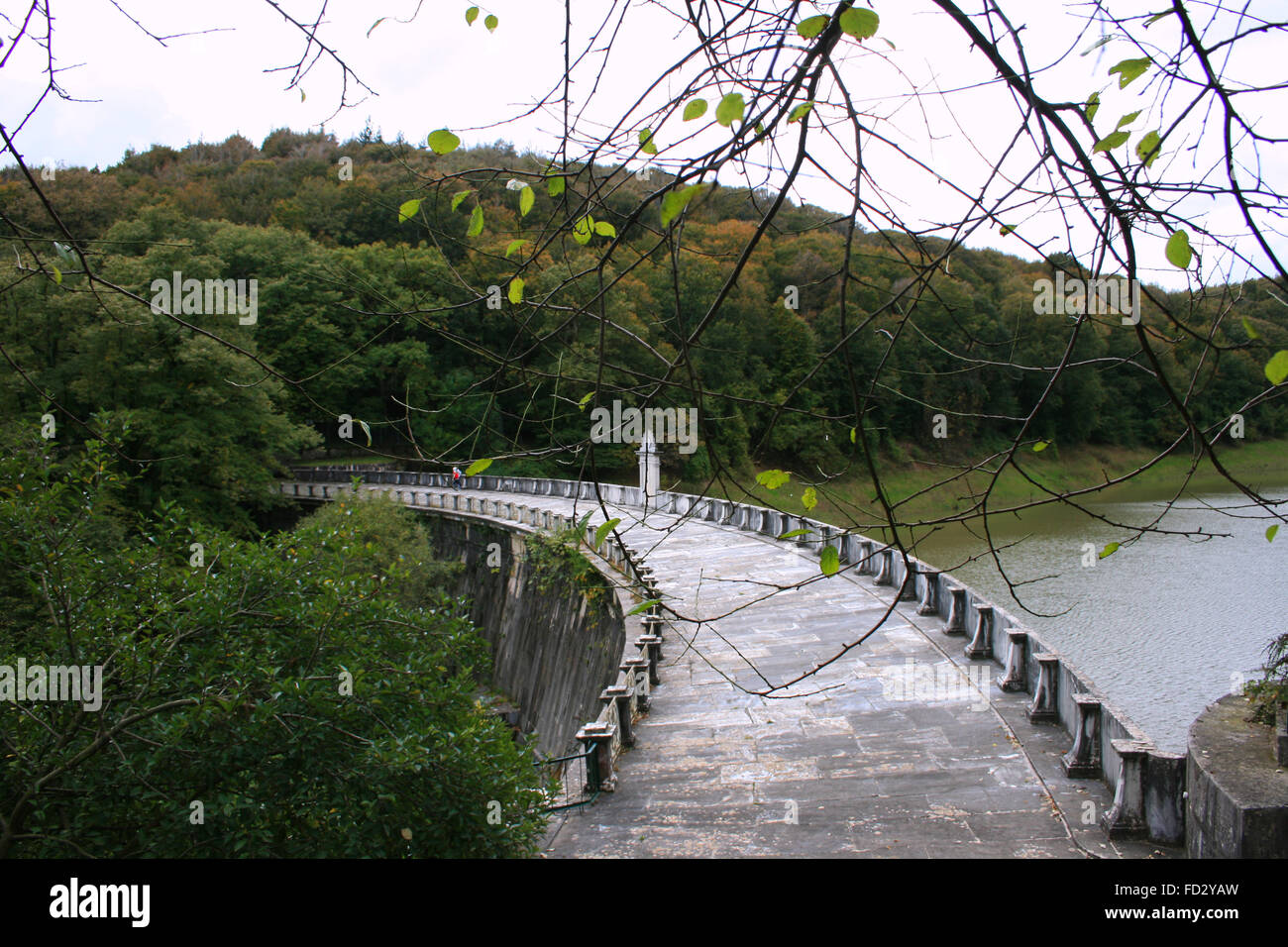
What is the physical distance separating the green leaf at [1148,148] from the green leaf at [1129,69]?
11.5 inches

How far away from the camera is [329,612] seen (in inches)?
275

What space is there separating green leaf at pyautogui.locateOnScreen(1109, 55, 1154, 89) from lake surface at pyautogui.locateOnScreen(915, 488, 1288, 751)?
9.82 m

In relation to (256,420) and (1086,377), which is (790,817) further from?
(1086,377)

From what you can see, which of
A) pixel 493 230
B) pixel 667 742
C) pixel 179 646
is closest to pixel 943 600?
pixel 667 742

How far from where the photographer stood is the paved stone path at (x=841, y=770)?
23.1ft

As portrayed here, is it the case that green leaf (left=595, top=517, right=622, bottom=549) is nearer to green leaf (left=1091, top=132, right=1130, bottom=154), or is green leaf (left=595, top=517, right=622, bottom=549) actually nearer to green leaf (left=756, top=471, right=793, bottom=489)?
green leaf (left=756, top=471, right=793, bottom=489)

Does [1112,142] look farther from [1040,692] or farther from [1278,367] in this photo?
[1040,692]

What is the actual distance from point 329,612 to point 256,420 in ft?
94.8

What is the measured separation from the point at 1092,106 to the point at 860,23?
775 mm

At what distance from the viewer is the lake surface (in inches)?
669

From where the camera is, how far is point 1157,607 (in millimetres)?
22562

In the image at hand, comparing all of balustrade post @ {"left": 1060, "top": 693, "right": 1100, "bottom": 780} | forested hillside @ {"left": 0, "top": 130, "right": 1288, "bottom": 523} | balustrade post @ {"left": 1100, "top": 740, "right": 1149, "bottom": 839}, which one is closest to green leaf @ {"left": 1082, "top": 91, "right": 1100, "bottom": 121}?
balustrade post @ {"left": 1100, "top": 740, "right": 1149, "bottom": 839}

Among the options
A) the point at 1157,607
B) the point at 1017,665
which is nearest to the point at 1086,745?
the point at 1017,665

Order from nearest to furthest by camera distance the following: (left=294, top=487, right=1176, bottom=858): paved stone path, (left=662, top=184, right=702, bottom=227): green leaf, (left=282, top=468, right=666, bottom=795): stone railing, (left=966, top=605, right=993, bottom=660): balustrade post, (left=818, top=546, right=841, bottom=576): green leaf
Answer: (left=662, top=184, right=702, bottom=227): green leaf
(left=818, top=546, right=841, bottom=576): green leaf
(left=282, top=468, right=666, bottom=795): stone railing
(left=294, top=487, right=1176, bottom=858): paved stone path
(left=966, top=605, right=993, bottom=660): balustrade post
